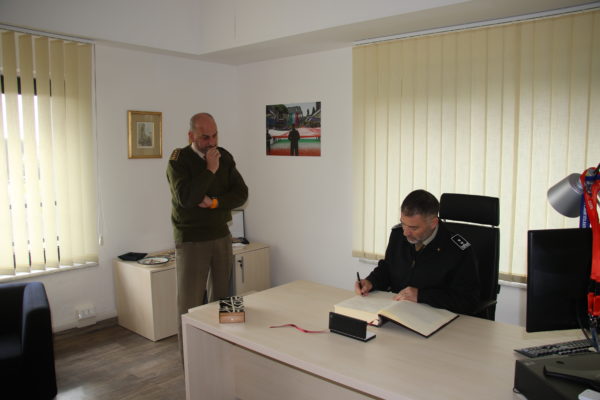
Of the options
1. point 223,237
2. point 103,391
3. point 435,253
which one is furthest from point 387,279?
point 103,391

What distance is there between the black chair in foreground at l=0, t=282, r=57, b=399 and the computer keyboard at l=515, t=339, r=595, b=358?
2550mm

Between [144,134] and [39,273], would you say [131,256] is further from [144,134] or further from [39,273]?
[144,134]

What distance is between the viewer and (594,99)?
2.94 metres

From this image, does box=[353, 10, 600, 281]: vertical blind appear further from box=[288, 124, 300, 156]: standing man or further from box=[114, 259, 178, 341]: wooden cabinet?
box=[114, 259, 178, 341]: wooden cabinet

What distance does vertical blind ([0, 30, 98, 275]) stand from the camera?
137 inches

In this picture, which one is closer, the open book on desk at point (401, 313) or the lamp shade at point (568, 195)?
the lamp shade at point (568, 195)

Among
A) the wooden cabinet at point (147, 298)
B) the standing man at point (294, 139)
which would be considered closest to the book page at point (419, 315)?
the wooden cabinet at point (147, 298)

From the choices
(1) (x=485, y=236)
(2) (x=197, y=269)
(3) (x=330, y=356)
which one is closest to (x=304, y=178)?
(2) (x=197, y=269)

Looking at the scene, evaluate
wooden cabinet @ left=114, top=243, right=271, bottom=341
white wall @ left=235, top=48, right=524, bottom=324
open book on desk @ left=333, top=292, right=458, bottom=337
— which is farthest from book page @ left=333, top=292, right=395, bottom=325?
wooden cabinet @ left=114, top=243, right=271, bottom=341

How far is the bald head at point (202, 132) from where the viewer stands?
124 inches

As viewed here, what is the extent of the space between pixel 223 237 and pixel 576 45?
264 centimetres

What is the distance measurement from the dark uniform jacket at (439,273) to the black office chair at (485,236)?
0.37 m

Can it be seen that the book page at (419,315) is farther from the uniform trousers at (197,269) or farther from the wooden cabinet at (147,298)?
the wooden cabinet at (147,298)

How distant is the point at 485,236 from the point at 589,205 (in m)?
0.96
